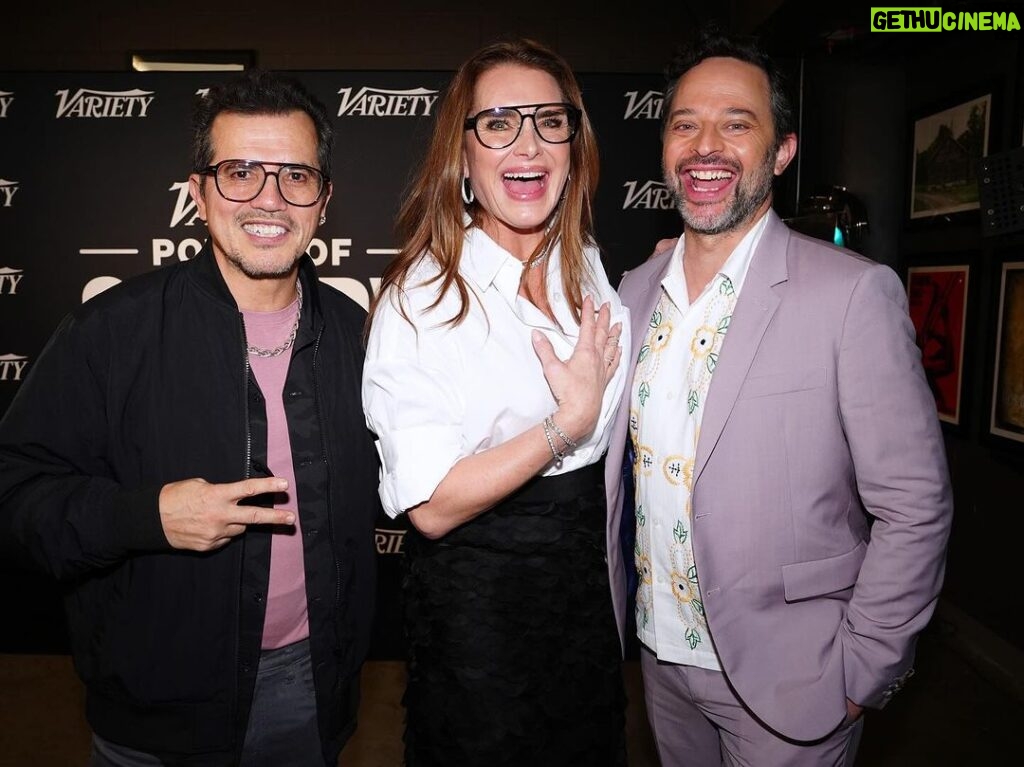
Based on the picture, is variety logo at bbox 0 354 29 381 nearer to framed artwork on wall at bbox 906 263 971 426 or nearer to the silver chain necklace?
the silver chain necklace

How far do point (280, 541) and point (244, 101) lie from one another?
0.94 metres

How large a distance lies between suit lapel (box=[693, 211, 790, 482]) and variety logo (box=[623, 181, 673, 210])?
165cm

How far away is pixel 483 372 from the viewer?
155cm

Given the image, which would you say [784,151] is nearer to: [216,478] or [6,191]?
[216,478]

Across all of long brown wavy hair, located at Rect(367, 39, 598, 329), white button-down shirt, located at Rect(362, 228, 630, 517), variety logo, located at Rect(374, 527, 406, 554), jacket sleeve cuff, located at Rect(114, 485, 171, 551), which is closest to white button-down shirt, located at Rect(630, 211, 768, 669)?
white button-down shirt, located at Rect(362, 228, 630, 517)

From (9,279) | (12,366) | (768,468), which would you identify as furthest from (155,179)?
(768,468)

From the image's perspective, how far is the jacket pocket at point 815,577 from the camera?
1555 mm

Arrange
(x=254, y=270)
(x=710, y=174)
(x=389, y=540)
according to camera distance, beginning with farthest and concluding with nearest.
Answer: (x=389, y=540) → (x=710, y=174) → (x=254, y=270)

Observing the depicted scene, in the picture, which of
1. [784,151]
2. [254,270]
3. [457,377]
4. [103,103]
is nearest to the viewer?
[457,377]

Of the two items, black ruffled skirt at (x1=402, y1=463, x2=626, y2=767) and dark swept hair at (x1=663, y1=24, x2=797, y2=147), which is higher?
dark swept hair at (x1=663, y1=24, x2=797, y2=147)

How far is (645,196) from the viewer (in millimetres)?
3215

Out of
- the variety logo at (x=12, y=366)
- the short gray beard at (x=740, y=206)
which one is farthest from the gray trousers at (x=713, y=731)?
the variety logo at (x=12, y=366)

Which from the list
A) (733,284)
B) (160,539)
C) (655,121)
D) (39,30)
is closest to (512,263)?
(733,284)

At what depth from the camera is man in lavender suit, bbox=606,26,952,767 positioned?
1501mm
